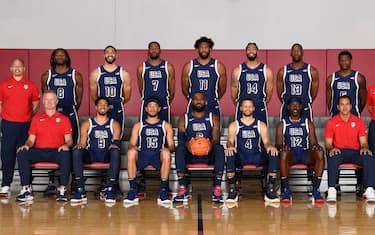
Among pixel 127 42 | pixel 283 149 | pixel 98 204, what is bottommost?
pixel 98 204

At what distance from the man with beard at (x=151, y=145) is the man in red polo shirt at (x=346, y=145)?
178cm

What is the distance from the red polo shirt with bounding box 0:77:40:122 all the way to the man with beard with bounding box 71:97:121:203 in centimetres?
80

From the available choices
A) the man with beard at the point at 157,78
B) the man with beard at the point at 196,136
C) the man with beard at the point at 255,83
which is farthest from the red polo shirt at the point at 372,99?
the man with beard at the point at 157,78

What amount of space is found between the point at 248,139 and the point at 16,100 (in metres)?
2.74

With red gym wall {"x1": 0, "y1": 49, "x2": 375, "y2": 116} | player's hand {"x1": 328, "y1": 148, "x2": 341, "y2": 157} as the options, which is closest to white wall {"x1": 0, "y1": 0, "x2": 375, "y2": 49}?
red gym wall {"x1": 0, "y1": 49, "x2": 375, "y2": 116}

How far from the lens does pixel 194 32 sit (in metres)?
11.4

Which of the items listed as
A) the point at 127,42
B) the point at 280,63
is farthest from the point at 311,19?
the point at 127,42

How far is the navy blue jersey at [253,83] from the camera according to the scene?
8.44 metres

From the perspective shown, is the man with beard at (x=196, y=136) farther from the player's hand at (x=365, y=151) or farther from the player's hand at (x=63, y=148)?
the player's hand at (x=365, y=151)

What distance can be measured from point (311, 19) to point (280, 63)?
2.86 feet

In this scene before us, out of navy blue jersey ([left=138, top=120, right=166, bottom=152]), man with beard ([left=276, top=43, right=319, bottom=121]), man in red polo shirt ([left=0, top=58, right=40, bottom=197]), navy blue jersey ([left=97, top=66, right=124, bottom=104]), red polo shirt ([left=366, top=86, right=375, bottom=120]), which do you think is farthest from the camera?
man with beard ([left=276, top=43, right=319, bottom=121])

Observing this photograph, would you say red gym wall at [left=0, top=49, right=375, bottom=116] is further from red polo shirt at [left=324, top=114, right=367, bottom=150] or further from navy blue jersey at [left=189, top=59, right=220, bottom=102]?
→ red polo shirt at [left=324, top=114, right=367, bottom=150]

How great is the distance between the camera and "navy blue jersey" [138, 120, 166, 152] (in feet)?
25.6

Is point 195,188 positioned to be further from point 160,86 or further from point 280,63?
point 280,63
